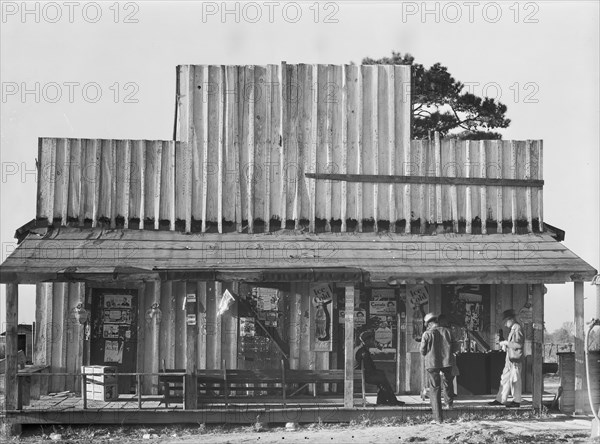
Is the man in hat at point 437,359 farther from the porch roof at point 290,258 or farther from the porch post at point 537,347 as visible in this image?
the porch post at point 537,347

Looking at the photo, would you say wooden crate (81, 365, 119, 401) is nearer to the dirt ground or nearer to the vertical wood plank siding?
the dirt ground

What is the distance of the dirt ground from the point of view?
18.6 metres

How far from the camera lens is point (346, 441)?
18688 mm

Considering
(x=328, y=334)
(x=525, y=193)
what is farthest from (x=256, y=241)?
(x=525, y=193)

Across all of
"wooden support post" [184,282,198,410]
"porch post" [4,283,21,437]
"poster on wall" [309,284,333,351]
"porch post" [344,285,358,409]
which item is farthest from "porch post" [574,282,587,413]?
"porch post" [4,283,21,437]

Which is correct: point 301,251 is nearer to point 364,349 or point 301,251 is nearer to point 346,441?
point 364,349

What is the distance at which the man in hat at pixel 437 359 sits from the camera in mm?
20406

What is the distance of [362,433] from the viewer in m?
19.5

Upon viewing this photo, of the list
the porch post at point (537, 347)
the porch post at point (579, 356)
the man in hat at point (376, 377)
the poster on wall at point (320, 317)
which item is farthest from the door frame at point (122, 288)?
the porch post at point (579, 356)

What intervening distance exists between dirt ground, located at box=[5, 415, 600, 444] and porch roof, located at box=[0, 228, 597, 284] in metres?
2.68

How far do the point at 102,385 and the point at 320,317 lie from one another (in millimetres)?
4862

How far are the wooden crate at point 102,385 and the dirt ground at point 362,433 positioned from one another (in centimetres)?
203

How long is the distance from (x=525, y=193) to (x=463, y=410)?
5.59m

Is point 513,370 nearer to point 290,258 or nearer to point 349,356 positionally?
point 349,356
